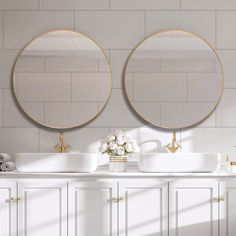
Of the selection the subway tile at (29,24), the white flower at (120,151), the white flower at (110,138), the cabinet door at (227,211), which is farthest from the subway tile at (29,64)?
the cabinet door at (227,211)

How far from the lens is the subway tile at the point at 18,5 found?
4.37 metres

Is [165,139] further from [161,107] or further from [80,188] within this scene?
[80,188]

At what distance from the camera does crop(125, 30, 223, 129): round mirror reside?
4.32 meters

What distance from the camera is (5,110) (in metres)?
4.34

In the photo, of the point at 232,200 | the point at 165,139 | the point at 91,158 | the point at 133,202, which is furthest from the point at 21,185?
the point at 232,200

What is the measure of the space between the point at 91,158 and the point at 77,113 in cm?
53

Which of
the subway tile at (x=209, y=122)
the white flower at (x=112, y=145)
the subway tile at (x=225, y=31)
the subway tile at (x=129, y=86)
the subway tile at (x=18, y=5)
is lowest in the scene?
the white flower at (x=112, y=145)

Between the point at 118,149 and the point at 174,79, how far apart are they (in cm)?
72

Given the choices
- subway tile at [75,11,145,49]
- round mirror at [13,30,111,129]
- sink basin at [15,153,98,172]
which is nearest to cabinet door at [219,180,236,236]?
sink basin at [15,153,98,172]

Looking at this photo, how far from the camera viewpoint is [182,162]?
153 inches

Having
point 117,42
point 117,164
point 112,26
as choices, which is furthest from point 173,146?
point 112,26

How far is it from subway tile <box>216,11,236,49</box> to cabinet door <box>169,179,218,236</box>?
1.12 m

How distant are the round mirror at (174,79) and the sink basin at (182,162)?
46cm

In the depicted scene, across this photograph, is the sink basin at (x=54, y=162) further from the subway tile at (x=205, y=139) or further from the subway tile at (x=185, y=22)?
the subway tile at (x=185, y=22)
